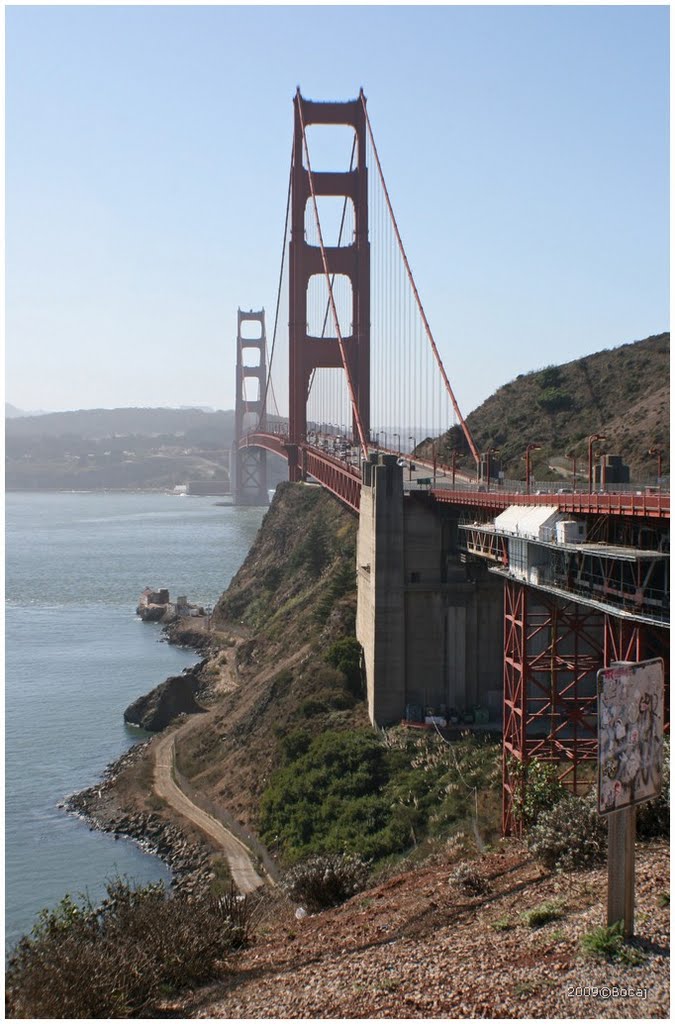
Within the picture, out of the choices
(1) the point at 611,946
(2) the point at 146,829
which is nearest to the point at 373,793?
(2) the point at 146,829

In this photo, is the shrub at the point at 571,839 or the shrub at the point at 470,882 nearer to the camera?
the shrub at the point at 571,839

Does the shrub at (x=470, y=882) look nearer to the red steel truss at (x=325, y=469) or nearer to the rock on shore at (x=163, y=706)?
the red steel truss at (x=325, y=469)

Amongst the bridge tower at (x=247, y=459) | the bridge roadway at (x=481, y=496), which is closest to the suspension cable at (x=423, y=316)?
the bridge roadway at (x=481, y=496)

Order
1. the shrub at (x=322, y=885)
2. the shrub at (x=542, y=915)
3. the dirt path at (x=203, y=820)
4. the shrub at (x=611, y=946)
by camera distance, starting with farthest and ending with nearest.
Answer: the dirt path at (x=203, y=820) → the shrub at (x=322, y=885) → the shrub at (x=542, y=915) → the shrub at (x=611, y=946)

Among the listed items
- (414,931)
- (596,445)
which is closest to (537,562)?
(414,931)

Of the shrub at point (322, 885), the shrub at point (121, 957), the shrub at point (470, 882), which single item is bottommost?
the shrub at point (322, 885)

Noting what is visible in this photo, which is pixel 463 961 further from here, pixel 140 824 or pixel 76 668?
pixel 76 668

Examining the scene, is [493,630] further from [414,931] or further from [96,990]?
[96,990]
